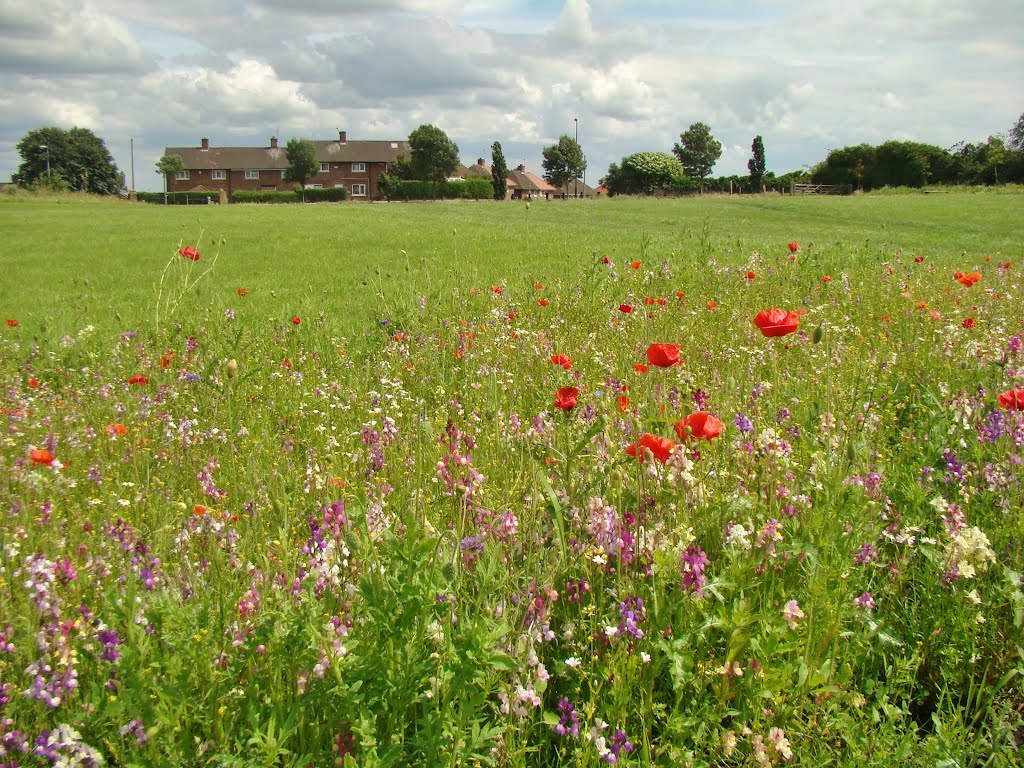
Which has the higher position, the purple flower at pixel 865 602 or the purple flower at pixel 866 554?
the purple flower at pixel 866 554

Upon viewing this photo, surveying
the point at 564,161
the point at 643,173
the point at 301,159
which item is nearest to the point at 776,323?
the point at 643,173

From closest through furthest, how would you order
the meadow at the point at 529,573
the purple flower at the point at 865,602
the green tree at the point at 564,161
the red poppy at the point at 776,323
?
the meadow at the point at 529,573
the purple flower at the point at 865,602
the red poppy at the point at 776,323
the green tree at the point at 564,161

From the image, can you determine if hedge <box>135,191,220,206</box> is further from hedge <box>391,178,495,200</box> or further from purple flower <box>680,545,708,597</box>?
purple flower <box>680,545,708,597</box>

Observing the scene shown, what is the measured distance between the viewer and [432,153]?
8044 cm

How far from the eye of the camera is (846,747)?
80.7 inches

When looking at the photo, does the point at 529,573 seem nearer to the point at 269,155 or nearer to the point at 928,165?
the point at 928,165

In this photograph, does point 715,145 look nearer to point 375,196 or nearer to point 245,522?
point 375,196

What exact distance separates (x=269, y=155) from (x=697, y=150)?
64472 millimetres

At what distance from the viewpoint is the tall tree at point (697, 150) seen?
93000 millimetres

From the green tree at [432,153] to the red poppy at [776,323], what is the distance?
80941 mm

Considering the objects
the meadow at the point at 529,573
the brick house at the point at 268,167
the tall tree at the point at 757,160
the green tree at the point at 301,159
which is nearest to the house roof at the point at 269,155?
the brick house at the point at 268,167

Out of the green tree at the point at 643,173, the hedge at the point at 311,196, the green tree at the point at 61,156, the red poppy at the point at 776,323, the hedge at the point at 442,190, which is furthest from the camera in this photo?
the green tree at the point at 61,156

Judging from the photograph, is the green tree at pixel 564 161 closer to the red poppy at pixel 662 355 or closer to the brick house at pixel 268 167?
the brick house at pixel 268 167

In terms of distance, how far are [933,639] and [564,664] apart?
124cm
